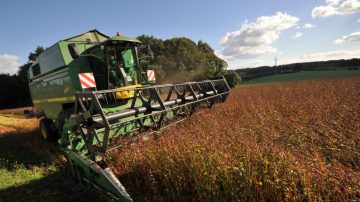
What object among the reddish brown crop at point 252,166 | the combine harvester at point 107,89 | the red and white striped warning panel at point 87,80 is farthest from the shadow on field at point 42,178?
the red and white striped warning panel at point 87,80

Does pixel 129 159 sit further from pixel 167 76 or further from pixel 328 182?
pixel 167 76

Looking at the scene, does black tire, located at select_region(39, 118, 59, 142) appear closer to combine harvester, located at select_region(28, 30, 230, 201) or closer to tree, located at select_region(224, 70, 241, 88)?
combine harvester, located at select_region(28, 30, 230, 201)

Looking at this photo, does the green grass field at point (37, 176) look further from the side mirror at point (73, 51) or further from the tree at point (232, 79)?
the tree at point (232, 79)

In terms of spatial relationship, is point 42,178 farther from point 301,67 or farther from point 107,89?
point 301,67

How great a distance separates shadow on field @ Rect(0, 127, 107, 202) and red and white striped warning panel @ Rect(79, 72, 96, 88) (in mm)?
1595

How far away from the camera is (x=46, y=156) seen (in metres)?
6.35

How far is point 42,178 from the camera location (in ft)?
16.5

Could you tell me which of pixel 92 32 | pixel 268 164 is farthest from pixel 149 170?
pixel 92 32

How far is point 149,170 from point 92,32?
5.15m

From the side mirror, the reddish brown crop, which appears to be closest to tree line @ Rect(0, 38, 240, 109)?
the side mirror

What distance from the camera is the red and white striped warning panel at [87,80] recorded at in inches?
232

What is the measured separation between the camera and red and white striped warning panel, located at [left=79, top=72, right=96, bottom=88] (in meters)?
5.88

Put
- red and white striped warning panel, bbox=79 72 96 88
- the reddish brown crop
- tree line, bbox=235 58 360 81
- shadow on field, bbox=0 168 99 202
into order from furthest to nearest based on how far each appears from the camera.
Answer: tree line, bbox=235 58 360 81 → red and white striped warning panel, bbox=79 72 96 88 → shadow on field, bbox=0 168 99 202 → the reddish brown crop

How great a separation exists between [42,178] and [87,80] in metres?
2.16
